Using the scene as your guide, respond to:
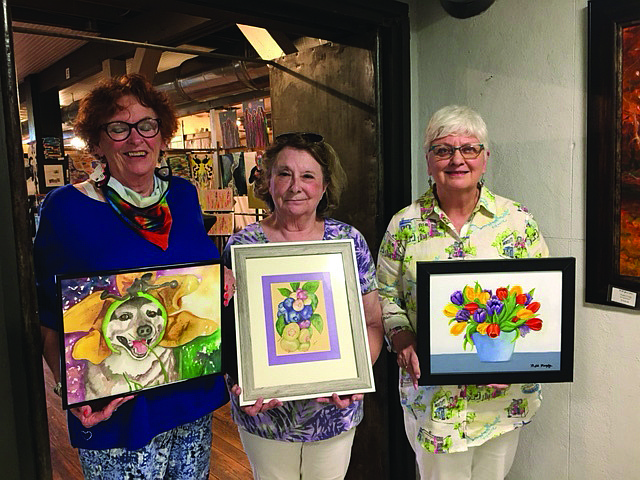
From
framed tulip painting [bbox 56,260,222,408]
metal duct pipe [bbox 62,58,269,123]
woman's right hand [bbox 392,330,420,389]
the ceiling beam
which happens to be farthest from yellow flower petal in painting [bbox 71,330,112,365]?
metal duct pipe [bbox 62,58,269,123]

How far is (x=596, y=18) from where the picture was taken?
5.57 ft

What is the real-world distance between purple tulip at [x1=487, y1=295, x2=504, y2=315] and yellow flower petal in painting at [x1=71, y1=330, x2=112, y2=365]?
1.04m

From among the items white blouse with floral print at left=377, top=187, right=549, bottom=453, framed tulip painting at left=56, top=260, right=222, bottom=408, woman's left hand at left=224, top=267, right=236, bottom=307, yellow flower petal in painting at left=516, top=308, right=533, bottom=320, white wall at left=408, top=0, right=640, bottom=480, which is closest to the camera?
framed tulip painting at left=56, top=260, right=222, bottom=408

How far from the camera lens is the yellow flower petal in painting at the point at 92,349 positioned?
47.7 inches

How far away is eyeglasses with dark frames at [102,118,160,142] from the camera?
1.37m

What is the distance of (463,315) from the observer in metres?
1.56

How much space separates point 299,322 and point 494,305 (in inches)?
22.6

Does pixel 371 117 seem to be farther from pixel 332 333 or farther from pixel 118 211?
pixel 118 211

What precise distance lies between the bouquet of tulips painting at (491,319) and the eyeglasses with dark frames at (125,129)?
97 cm

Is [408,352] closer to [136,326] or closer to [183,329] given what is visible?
[183,329]

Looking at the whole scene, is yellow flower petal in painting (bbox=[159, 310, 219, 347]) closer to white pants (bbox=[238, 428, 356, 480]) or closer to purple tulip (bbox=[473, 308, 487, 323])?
white pants (bbox=[238, 428, 356, 480])

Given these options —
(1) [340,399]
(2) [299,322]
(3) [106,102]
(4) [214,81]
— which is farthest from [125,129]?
(4) [214,81]

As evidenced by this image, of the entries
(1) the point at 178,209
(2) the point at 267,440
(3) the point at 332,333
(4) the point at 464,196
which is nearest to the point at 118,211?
(1) the point at 178,209

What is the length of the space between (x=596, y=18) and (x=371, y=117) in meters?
0.85
